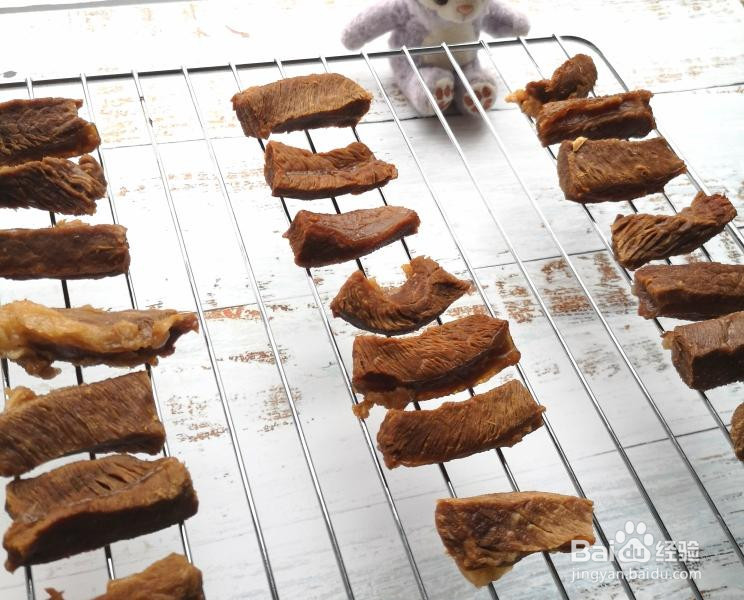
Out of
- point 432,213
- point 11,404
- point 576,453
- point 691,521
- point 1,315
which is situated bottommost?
point 691,521

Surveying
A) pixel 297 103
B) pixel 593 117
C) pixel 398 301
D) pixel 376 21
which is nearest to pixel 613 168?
pixel 593 117

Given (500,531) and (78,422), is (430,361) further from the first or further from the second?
(78,422)

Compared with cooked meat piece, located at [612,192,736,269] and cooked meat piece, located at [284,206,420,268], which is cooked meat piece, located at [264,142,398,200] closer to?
cooked meat piece, located at [284,206,420,268]

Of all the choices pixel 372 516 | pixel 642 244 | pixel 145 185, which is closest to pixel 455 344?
pixel 372 516

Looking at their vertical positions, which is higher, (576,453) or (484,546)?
(576,453)

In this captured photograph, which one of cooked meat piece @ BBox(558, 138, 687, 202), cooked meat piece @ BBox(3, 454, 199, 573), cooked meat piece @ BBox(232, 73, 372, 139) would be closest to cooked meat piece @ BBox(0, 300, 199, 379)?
cooked meat piece @ BBox(3, 454, 199, 573)

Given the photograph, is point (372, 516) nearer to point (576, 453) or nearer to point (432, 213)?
point (576, 453)

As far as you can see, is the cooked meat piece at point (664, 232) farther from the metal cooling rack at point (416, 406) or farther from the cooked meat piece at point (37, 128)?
the cooked meat piece at point (37, 128)
